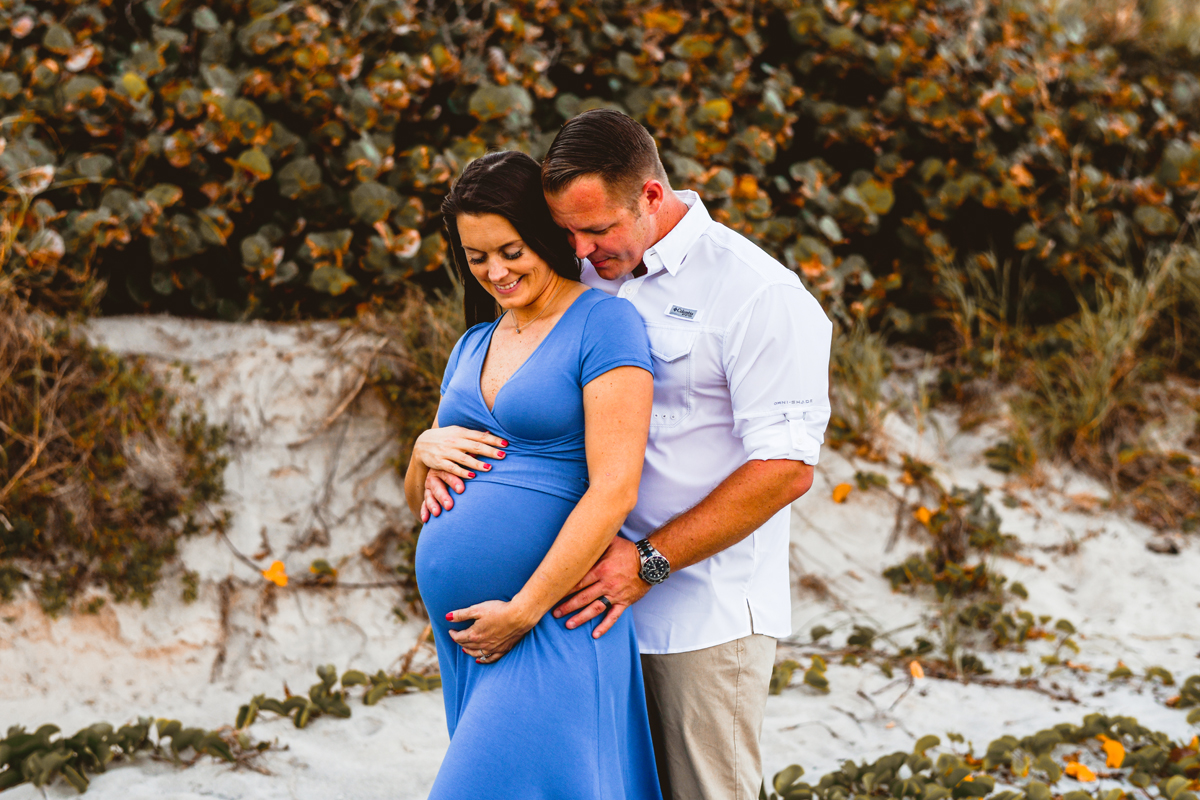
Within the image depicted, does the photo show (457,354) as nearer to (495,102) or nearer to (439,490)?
(439,490)

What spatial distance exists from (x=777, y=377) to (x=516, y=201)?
0.71 m

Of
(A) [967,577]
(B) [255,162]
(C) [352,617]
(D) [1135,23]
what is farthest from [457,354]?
(D) [1135,23]

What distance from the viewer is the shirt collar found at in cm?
214

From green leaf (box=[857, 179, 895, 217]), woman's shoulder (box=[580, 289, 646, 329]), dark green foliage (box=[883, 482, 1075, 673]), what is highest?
woman's shoulder (box=[580, 289, 646, 329])

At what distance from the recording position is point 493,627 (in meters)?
1.86

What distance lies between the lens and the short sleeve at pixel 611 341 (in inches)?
75.5

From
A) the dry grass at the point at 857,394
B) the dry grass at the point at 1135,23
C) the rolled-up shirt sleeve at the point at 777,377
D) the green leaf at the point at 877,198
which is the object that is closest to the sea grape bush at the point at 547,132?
the green leaf at the point at 877,198

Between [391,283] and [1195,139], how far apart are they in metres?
5.13

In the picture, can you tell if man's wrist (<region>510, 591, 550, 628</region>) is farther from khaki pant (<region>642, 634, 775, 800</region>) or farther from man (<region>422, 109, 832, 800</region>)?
khaki pant (<region>642, 634, 775, 800</region>)

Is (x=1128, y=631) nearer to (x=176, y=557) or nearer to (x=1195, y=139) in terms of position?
(x=1195, y=139)

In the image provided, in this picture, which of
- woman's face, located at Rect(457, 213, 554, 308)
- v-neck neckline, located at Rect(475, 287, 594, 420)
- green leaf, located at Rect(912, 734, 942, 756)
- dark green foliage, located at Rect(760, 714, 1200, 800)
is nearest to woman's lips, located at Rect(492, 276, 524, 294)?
woman's face, located at Rect(457, 213, 554, 308)

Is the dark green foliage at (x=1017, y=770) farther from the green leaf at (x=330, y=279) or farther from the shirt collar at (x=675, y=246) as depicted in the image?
the green leaf at (x=330, y=279)

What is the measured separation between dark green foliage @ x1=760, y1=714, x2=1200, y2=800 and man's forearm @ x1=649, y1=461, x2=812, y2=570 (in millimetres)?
1306

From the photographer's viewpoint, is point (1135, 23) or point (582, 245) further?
point (1135, 23)
